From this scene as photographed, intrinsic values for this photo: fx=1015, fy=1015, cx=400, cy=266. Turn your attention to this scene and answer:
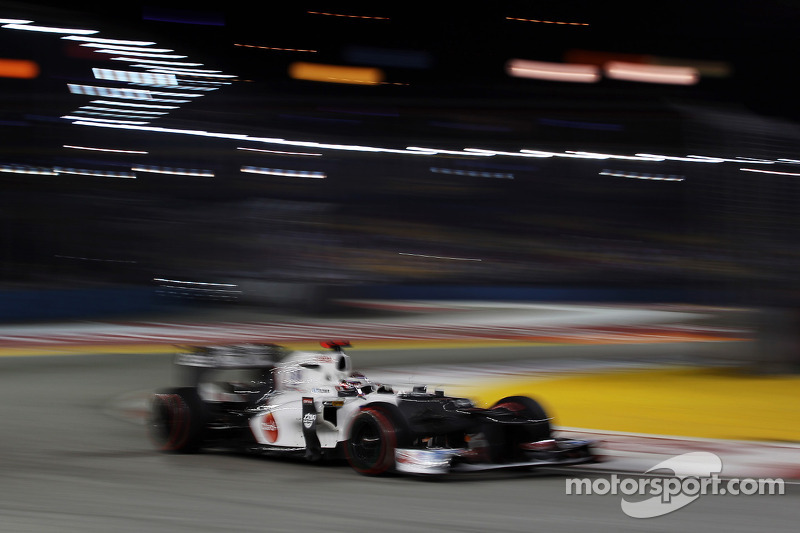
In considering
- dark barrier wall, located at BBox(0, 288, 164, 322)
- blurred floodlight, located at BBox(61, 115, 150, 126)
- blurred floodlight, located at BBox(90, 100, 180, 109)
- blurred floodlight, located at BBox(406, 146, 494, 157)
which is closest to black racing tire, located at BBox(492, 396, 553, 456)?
dark barrier wall, located at BBox(0, 288, 164, 322)

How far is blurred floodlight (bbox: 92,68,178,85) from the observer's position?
3111cm

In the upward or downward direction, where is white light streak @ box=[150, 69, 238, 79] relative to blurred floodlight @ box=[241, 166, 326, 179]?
upward

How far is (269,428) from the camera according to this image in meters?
6.55

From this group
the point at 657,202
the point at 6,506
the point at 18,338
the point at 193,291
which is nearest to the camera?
the point at 6,506

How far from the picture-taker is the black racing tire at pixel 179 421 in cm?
691

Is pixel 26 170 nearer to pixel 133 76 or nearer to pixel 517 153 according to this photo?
pixel 133 76

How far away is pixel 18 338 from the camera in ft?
57.0

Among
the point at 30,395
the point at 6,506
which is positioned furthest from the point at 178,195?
the point at 6,506

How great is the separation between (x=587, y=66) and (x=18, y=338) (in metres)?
29.4

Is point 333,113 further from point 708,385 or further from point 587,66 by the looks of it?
point 708,385

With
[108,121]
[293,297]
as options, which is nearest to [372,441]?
[293,297]

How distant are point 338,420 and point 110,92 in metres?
27.4

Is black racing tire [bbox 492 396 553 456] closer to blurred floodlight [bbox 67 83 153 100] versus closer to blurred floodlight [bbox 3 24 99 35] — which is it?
blurred floodlight [bbox 67 83 153 100]

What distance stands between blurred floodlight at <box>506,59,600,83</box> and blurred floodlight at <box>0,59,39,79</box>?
687 inches
